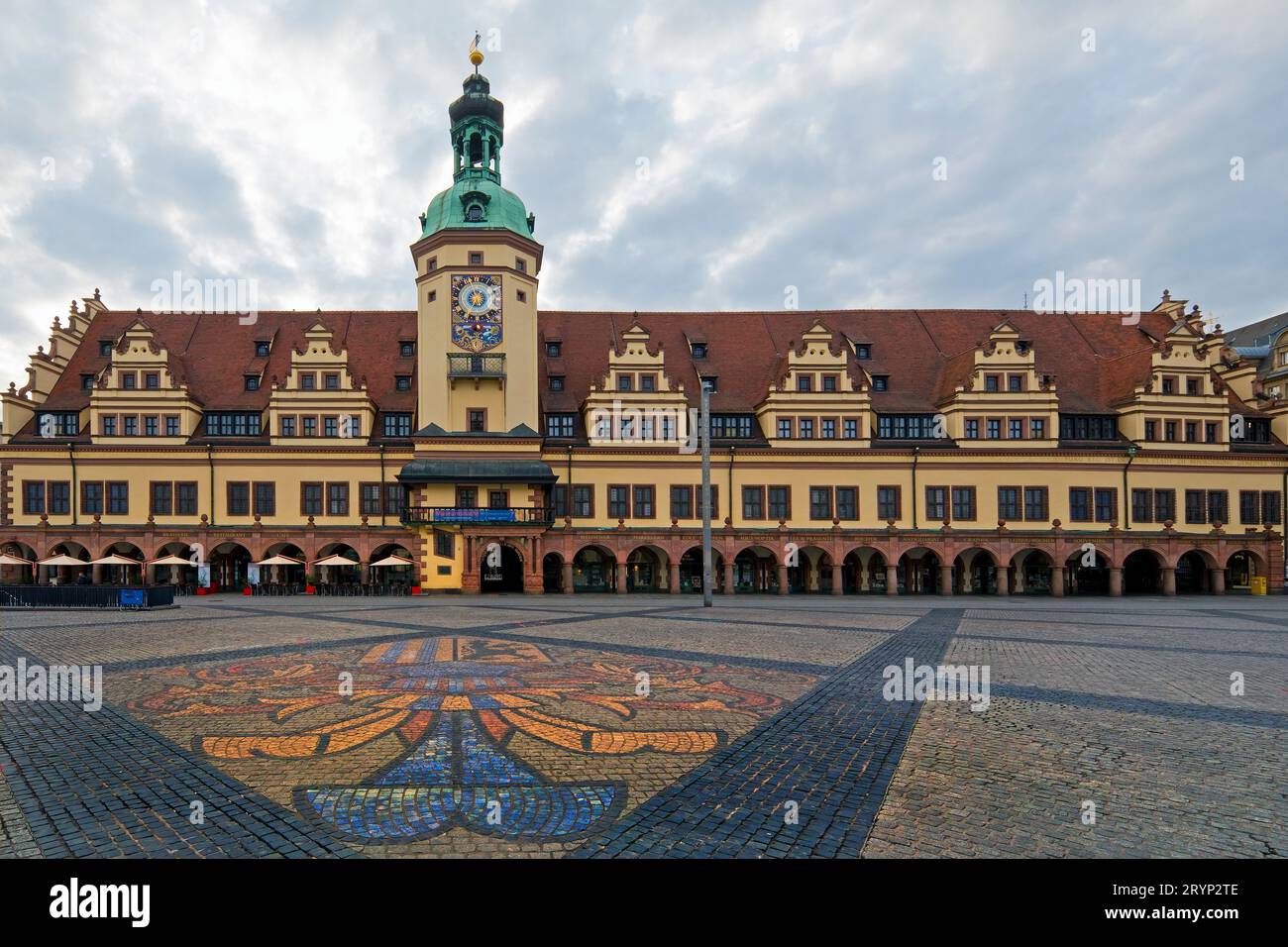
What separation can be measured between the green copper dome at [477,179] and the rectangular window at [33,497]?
26763mm

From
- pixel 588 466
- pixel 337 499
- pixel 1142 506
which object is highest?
pixel 588 466

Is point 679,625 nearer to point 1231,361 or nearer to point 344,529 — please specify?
point 344,529

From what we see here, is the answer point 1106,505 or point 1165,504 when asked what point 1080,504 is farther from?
point 1165,504

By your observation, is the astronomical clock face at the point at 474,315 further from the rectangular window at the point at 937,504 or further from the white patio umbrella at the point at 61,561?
the rectangular window at the point at 937,504

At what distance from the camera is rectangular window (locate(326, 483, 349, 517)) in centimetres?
3997

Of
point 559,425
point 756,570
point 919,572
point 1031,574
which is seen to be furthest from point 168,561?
point 1031,574

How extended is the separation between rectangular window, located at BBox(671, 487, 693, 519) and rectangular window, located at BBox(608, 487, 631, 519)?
105 inches

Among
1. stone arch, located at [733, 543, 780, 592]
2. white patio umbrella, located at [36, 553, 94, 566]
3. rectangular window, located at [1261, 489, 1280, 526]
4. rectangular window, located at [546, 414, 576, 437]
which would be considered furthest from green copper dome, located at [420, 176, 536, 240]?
rectangular window, located at [1261, 489, 1280, 526]

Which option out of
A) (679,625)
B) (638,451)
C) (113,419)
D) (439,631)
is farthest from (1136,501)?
(113,419)

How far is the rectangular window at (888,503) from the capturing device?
4022 cm

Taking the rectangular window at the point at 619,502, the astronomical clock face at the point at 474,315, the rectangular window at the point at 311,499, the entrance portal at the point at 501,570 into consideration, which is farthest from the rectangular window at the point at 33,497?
the rectangular window at the point at 619,502

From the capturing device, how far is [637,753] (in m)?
7.93

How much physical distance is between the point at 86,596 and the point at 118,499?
14.3m

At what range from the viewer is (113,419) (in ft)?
131
